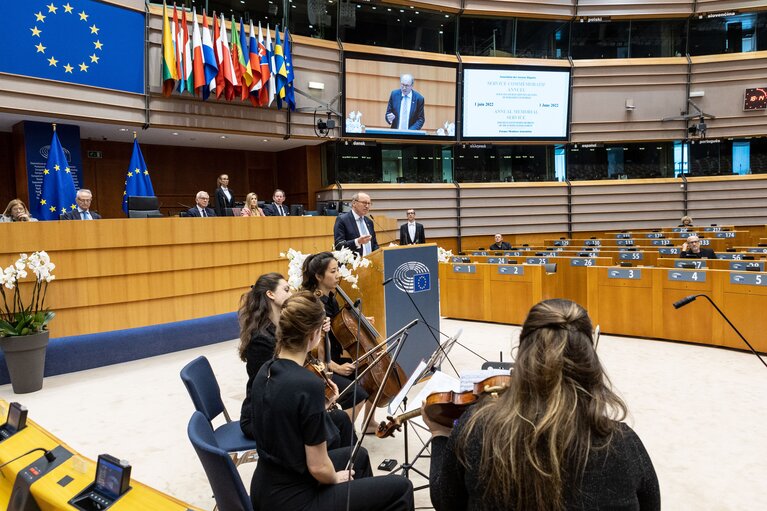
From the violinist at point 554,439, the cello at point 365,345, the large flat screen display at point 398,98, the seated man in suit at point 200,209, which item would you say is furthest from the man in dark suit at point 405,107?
the violinist at point 554,439

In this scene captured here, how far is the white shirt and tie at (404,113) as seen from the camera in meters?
13.4

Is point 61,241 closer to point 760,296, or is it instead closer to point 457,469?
point 457,469

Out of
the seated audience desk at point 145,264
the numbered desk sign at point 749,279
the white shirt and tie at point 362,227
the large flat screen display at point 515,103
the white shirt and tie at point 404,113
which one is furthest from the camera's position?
the large flat screen display at point 515,103

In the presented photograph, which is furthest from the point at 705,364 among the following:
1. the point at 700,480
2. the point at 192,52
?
the point at 192,52

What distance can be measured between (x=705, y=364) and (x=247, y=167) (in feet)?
37.9

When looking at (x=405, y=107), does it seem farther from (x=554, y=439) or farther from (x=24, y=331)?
(x=554, y=439)

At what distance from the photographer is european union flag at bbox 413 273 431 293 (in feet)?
16.6

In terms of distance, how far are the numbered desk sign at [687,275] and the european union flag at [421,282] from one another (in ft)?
10.8

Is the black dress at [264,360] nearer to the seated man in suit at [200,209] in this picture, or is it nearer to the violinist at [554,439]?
the violinist at [554,439]

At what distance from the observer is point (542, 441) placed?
1210 mm

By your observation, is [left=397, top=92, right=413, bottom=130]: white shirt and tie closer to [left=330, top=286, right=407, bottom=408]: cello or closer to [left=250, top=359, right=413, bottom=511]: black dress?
[left=330, top=286, right=407, bottom=408]: cello

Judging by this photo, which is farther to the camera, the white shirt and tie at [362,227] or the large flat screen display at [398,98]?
the large flat screen display at [398,98]

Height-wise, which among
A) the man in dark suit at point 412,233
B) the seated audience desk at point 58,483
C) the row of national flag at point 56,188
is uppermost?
the row of national flag at point 56,188

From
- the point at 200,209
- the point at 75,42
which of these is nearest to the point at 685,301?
the point at 200,209
